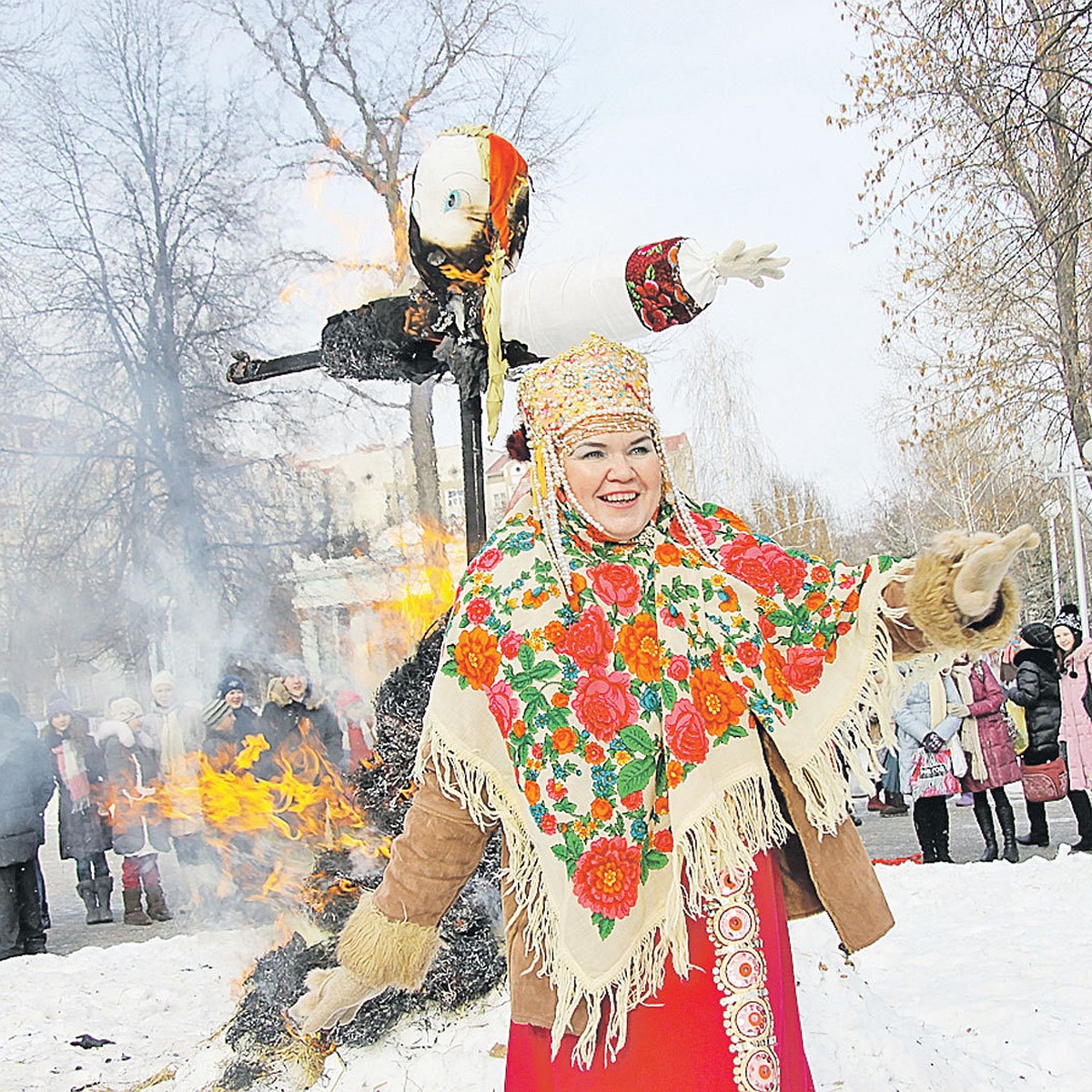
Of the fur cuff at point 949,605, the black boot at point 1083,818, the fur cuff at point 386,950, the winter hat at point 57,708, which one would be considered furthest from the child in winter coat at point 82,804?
the fur cuff at point 949,605

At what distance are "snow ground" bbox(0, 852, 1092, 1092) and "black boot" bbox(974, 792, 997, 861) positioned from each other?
707 mm

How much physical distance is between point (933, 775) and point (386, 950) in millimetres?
5910

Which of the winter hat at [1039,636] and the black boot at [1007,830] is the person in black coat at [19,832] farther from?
the winter hat at [1039,636]

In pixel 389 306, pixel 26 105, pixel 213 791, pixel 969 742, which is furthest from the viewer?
pixel 26 105

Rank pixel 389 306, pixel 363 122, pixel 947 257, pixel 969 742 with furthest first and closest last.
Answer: pixel 947 257, pixel 363 122, pixel 969 742, pixel 389 306

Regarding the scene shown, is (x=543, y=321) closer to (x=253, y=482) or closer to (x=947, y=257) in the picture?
(x=253, y=482)

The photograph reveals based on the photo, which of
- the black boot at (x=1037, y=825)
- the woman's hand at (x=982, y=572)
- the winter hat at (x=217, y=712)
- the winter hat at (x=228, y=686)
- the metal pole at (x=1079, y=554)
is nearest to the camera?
the woman's hand at (x=982, y=572)

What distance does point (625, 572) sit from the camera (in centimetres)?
215

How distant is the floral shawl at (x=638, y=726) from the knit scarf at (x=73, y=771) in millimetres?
6596

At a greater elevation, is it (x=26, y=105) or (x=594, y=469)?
(x=26, y=105)

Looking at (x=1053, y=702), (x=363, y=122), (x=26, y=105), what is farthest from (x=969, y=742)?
(x=26, y=105)

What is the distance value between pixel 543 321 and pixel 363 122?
7659 mm

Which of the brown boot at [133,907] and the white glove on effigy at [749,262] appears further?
the brown boot at [133,907]

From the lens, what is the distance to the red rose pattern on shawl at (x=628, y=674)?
1.99 meters
